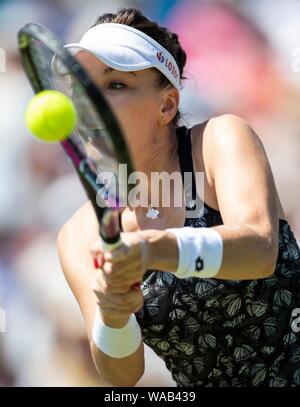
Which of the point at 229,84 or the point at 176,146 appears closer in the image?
the point at 176,146

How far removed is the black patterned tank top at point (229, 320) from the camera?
2064 millimetres

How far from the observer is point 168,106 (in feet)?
7.20

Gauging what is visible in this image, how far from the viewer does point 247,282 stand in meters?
2.05

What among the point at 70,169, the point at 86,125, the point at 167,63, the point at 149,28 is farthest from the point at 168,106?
the point at 70,169

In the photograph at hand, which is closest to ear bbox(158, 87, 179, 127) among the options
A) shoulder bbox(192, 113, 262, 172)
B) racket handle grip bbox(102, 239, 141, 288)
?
shoulder bbox(192, 113, 262, 172)

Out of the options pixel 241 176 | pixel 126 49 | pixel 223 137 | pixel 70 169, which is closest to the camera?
pixel 241 176

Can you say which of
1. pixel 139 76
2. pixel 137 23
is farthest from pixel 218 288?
pixel 137 23

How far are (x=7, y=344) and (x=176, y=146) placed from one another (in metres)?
1.71

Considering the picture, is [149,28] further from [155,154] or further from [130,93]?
[155,154]

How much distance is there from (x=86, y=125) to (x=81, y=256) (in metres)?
0.51

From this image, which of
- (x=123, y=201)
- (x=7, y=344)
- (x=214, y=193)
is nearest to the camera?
(x=214, y=193)

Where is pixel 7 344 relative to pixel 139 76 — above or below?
below
